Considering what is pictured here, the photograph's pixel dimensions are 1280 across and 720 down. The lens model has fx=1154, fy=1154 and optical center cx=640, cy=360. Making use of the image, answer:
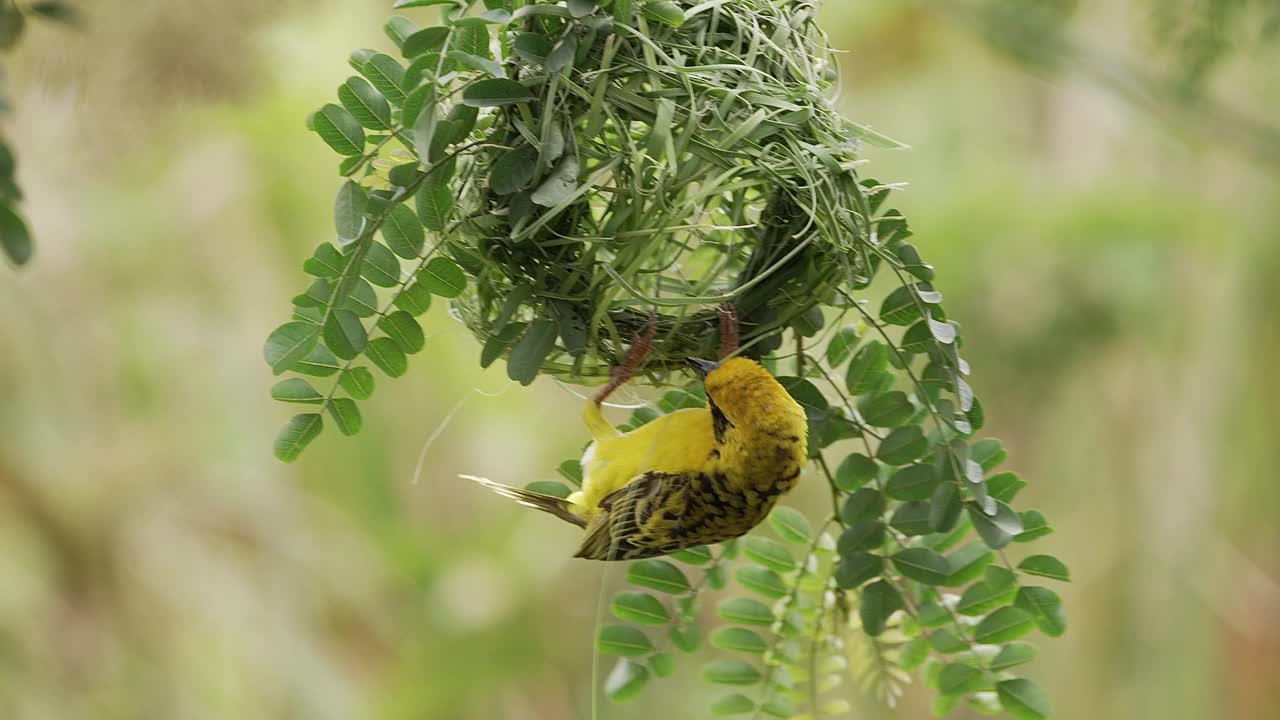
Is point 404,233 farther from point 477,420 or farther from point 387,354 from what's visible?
point 477,420

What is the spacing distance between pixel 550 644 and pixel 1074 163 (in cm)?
272

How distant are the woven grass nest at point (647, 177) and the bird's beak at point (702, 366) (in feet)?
0.05

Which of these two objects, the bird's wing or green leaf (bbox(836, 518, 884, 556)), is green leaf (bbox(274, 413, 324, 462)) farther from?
green leaf (bbox(836, 518, 884, 556))

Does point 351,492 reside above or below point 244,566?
above

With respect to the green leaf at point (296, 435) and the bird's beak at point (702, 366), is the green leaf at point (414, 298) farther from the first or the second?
the bird's beak at point (702, 366)

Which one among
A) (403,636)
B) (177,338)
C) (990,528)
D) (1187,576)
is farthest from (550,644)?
(990,528)

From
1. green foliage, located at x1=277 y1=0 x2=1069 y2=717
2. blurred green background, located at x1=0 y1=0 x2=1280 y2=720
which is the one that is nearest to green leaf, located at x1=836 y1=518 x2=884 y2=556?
green foliage, located at x1=277 y1=0 x2=1069 y2=717

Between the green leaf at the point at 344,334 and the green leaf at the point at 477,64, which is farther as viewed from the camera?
the green leaf at the point at 344,334

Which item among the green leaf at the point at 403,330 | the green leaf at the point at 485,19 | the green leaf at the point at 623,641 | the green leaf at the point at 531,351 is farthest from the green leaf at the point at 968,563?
the green leaf at the point at 485,19

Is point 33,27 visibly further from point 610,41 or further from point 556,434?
point 556,434

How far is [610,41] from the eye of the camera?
96cm

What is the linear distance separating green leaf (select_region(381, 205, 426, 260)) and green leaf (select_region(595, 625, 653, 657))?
47 centimetres

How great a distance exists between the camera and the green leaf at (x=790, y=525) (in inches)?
49.4

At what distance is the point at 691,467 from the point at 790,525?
0.18 metres
